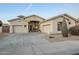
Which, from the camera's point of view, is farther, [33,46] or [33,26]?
[33,26]

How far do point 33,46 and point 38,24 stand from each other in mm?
457

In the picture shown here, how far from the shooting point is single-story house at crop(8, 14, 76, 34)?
495 centimetres

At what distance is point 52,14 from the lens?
16.4 feet

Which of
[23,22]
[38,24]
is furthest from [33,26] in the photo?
[23,22]

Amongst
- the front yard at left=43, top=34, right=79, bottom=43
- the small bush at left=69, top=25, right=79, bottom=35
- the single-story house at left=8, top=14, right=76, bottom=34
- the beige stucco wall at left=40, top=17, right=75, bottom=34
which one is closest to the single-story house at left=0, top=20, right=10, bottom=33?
the single-story house at left=8, top=14, right=76, bottom=34

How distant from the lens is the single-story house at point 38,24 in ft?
16.2

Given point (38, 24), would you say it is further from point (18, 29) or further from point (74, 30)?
point (74, 30)

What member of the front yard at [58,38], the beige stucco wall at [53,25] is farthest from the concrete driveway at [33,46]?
the beige stucco wall at [53,25]

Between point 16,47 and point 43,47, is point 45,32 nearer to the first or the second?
point 43,47

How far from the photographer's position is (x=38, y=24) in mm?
5012

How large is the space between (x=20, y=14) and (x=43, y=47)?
30.5 inches

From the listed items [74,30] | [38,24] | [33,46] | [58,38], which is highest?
[38,24]

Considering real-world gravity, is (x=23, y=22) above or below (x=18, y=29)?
above
